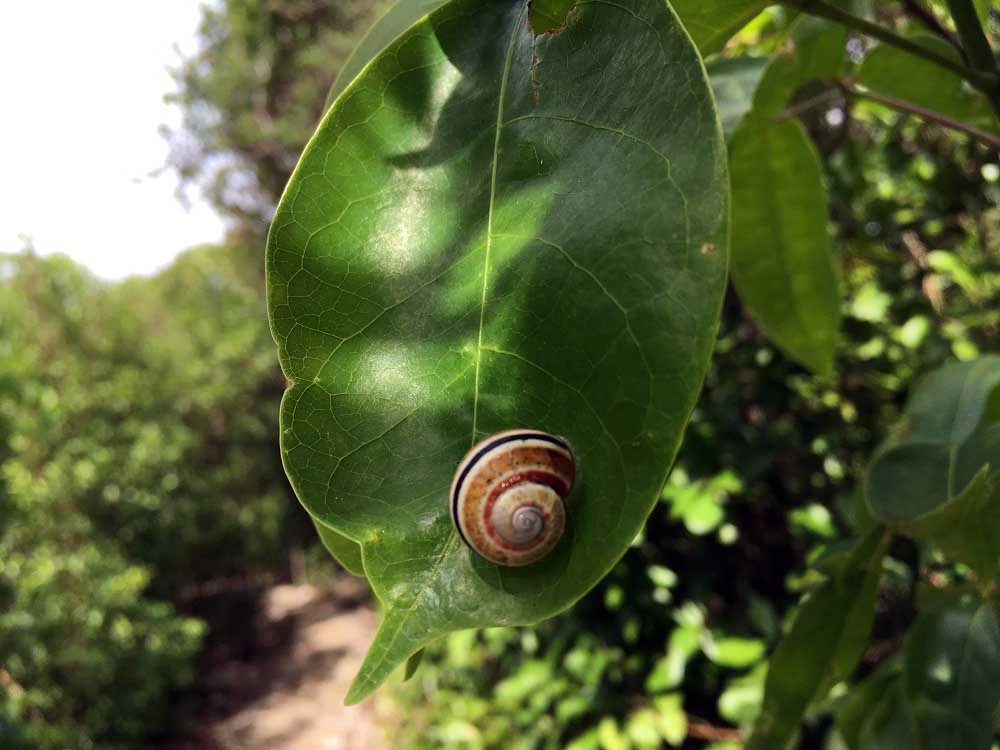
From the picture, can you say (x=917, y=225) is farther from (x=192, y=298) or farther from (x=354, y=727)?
(x=192, y=298)

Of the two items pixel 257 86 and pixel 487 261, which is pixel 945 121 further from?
pixel 257 86

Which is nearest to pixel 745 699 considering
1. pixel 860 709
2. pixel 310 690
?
pixel 860 709

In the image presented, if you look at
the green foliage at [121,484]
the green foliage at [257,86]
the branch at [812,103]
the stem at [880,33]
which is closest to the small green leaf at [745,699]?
the branch at [812,103]

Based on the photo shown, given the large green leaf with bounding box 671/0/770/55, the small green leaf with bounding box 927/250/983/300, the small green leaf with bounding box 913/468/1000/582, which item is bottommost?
the small green leaf with bounding box 927/250/983/300

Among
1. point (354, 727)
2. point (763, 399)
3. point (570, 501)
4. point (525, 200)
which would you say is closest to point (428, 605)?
point (570, 501)

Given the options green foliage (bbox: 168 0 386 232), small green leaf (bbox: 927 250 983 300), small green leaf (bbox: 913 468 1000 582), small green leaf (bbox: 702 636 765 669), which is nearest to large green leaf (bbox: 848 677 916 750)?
small green leaf (bbox: 913 468 1000 582)

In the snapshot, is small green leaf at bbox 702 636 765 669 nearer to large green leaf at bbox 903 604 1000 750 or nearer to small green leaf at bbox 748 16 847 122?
large green leaf at bbox 903 604 1000 750
